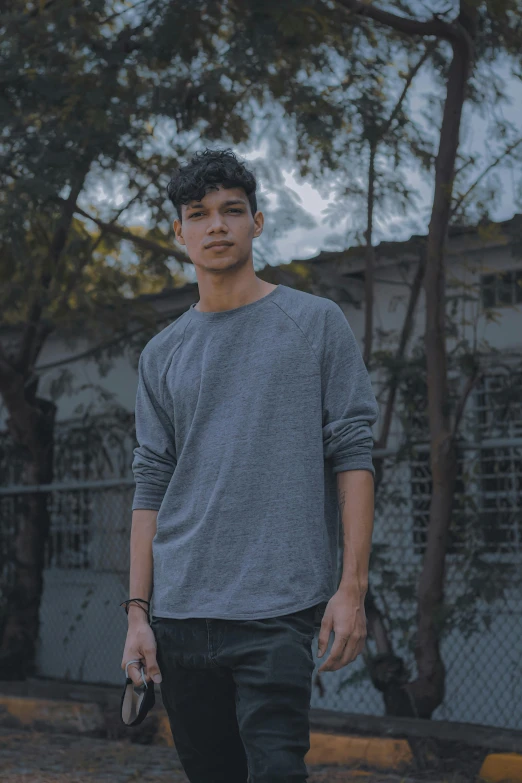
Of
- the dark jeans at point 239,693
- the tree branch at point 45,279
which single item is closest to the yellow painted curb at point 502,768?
the dark jeans at point 239,693

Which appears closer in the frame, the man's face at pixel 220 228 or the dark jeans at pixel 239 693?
the dark jeans at pixel 239 693

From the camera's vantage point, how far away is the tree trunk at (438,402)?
596 cm

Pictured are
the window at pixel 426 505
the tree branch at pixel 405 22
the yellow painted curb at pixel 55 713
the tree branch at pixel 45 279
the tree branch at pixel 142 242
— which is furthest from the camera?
the tree branch at pixel 142 242

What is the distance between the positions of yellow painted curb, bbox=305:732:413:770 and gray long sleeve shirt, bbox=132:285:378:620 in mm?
3520

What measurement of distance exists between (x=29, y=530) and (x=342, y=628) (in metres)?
6.76

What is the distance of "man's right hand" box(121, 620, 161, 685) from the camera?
2.40 m

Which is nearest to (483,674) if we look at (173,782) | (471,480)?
(471,480)

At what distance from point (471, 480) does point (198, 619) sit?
398 cm

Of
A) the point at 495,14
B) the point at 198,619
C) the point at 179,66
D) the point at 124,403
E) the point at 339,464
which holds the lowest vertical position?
the point at 198,619

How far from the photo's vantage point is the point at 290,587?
2252 mm

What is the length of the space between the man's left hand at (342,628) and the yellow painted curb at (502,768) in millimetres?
3284

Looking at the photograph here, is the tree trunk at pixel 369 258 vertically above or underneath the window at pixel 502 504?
above

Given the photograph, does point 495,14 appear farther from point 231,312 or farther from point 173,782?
point 173,782

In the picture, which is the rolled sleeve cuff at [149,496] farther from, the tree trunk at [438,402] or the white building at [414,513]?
the tree trunk at [438,402]
